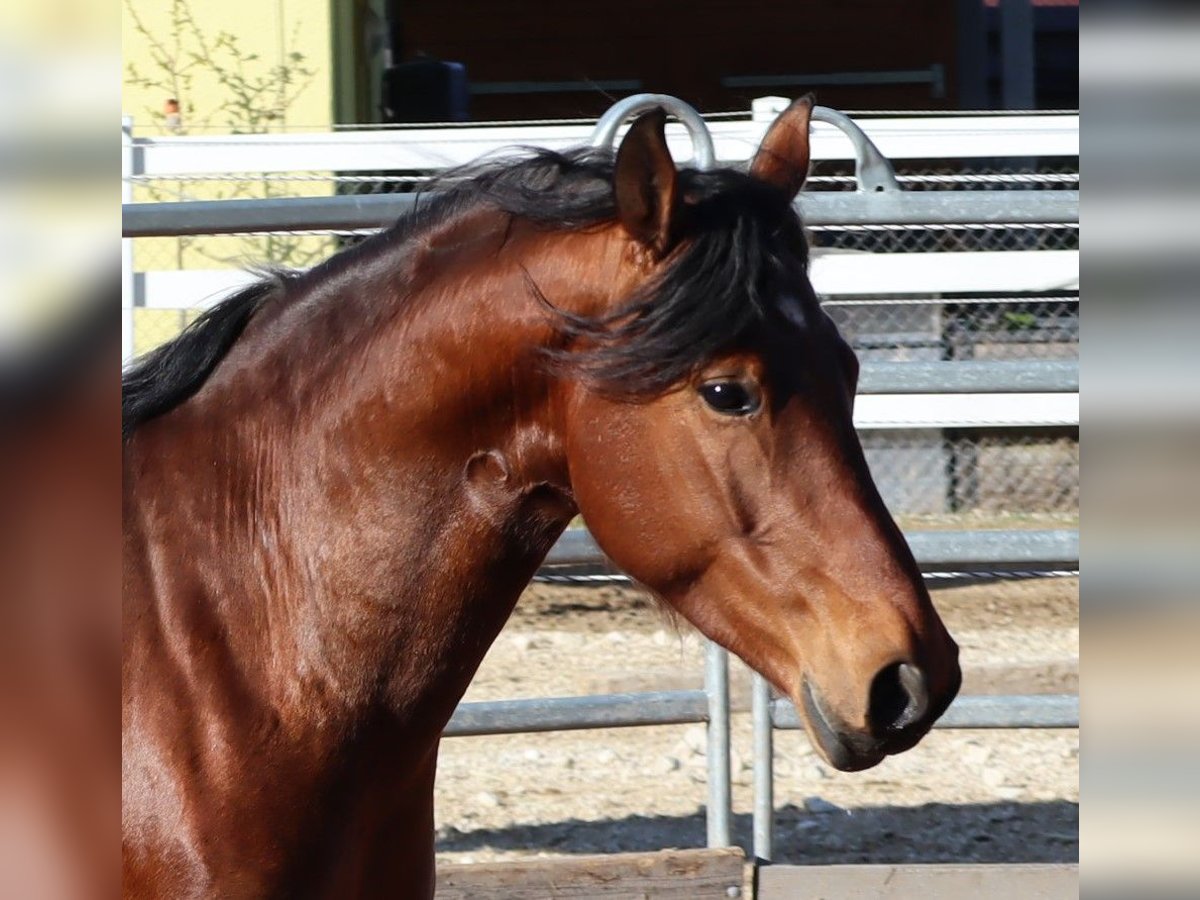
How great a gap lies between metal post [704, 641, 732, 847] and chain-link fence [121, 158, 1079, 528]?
205cm

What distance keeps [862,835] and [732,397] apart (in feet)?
9.32

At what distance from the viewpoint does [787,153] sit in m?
2.19

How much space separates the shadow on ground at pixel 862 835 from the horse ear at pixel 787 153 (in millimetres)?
2382

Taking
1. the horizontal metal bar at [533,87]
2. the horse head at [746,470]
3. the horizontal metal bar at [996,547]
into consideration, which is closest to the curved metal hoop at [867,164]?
the horizontal metal bar at [996,547]

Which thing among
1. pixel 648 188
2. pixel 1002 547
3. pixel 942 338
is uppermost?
pixel 648 188

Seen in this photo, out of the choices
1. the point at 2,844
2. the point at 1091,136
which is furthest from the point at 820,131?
the point at 1091,136

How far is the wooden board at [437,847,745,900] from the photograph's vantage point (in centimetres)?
322

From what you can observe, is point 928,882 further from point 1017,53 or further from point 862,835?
point 1017,53

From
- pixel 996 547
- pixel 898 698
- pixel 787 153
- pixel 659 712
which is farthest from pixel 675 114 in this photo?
pixel 898 698

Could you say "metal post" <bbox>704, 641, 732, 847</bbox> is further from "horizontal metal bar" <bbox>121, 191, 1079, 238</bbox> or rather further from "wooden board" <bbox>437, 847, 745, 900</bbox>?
"horizontal metal bar" <bbox>121, 191, 1079, 238</bbox>

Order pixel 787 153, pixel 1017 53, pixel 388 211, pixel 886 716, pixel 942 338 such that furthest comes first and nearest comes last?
pixel 1017 53 → pixel 942 338 → pixel 388 211 → pixel 787 153 → pixel 886 716

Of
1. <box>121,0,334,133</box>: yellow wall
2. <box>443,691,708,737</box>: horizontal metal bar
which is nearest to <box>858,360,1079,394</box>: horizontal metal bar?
<box>443,691,708,737</box>: horizontal metal bar

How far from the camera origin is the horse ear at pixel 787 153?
7.11 ft

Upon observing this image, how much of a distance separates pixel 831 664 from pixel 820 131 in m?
3.88
